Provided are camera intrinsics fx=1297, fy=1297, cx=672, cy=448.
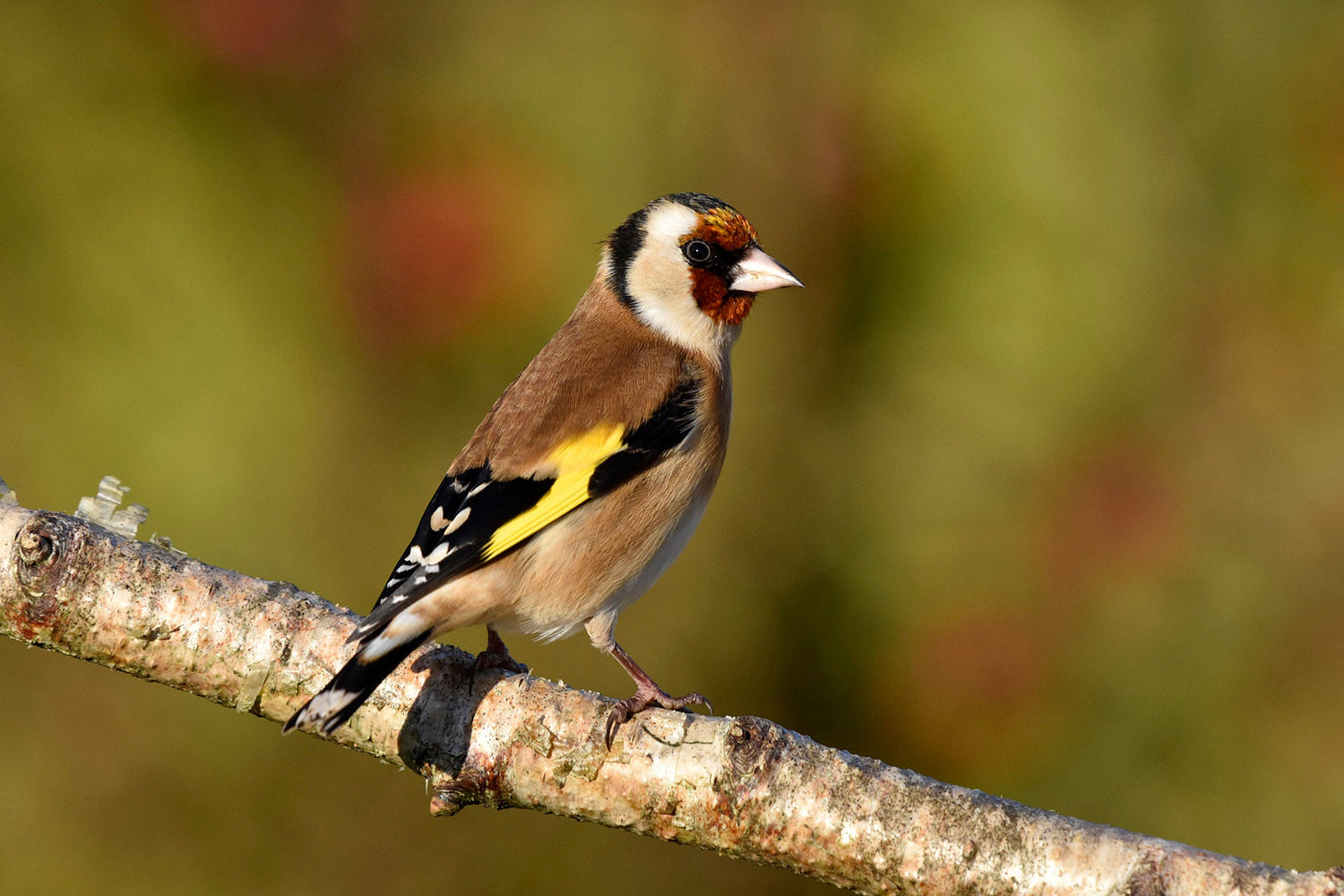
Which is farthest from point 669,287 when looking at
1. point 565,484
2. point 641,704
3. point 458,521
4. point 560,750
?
point 560,750

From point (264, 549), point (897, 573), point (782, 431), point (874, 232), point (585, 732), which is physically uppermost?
point (874, 232)

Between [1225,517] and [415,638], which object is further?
[1225,517]

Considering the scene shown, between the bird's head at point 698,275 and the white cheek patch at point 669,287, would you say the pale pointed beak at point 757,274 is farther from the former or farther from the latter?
the white cheek patch at point 669,287

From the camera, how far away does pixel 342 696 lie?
8.79 feet

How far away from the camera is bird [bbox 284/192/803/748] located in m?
3.13

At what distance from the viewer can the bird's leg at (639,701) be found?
2.71 metres

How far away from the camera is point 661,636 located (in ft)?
17.1

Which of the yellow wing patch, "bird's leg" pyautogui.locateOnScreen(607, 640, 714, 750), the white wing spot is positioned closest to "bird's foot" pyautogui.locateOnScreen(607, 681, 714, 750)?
"bird's leg" pyautogui.locateOnScreen(607, 640, 714, 750)

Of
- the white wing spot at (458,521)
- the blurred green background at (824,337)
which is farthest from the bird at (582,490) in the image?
the blurred green background at (824,337)

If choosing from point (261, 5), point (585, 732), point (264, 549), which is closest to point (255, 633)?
point (585, 732)

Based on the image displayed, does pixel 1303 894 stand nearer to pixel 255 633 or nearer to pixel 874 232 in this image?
pixel 255 633

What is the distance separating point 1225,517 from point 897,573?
1.37m

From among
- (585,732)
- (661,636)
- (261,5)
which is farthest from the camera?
(261,5)

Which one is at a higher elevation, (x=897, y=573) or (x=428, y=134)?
(x=428, y=134)
